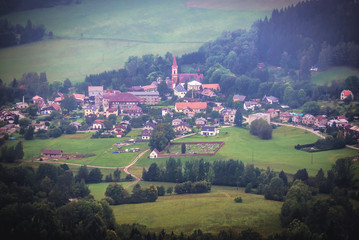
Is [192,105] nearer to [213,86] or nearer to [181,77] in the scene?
[213,86]

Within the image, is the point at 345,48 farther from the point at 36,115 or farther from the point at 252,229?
the point at 252,229

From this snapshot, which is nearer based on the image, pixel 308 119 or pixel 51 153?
pixel 51 153

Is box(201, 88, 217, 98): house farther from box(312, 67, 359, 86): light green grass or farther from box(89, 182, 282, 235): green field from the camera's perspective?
box(89, 182, 282, 235): green field

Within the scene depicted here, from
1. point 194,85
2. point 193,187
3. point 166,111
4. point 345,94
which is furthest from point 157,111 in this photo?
point 193,187

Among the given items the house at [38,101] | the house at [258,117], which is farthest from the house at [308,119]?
the house at [38,101]

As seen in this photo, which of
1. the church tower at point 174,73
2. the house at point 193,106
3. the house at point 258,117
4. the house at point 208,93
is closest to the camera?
the house at point 258,117

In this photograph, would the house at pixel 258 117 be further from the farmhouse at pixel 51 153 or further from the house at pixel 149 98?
the farmhouse at pixel 51 153

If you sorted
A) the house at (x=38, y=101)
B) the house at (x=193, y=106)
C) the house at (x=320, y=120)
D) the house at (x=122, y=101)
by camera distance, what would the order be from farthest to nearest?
1. the house at (x=38, y=101)
2. the house at (x=122, y=101)
3. the house at (x=193, y=106)
4. the house at (x=320, y=120)
